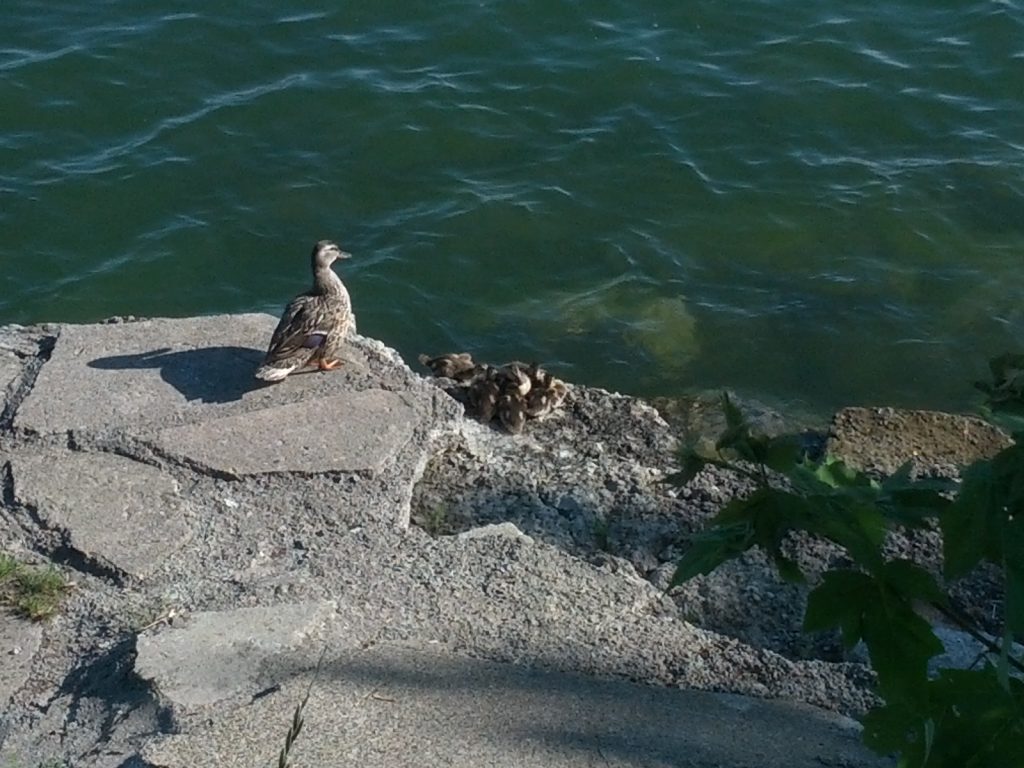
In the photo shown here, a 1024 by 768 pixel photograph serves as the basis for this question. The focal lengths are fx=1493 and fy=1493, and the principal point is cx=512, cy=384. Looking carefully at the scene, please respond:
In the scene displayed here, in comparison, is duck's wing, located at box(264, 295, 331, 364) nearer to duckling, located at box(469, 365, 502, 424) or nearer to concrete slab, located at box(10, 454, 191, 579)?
duckling, located at box(469, 365, 502, 424)

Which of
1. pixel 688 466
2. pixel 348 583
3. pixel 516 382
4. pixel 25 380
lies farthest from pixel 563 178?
pixel 688 466

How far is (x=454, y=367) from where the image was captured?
7645 millimetres

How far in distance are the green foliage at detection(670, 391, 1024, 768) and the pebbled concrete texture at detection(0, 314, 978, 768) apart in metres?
1.52

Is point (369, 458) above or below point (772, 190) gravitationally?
above

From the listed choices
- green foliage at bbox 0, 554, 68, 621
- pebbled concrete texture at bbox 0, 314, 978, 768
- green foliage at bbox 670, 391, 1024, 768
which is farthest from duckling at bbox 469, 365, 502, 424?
green foliage at bbox 670, 391, 1024, 768

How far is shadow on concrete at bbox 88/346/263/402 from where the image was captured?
6.29m

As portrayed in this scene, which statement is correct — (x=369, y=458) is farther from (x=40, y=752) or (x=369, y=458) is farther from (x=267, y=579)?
(x=40, y=752)

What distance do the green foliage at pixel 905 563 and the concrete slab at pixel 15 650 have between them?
8.63ft

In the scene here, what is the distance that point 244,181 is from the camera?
10.4 meters

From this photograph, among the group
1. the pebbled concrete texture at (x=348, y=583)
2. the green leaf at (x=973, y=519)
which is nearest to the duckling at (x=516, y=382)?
the pebbled concrete texture at (x=348, y=583)

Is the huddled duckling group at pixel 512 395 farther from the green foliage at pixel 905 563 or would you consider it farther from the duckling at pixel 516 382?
the green foliage at pixel 905 563

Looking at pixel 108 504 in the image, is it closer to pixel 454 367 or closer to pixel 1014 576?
pixel 454 367

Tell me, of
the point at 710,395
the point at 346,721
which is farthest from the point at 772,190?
the point at 346,721

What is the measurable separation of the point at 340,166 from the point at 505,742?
7.00m
